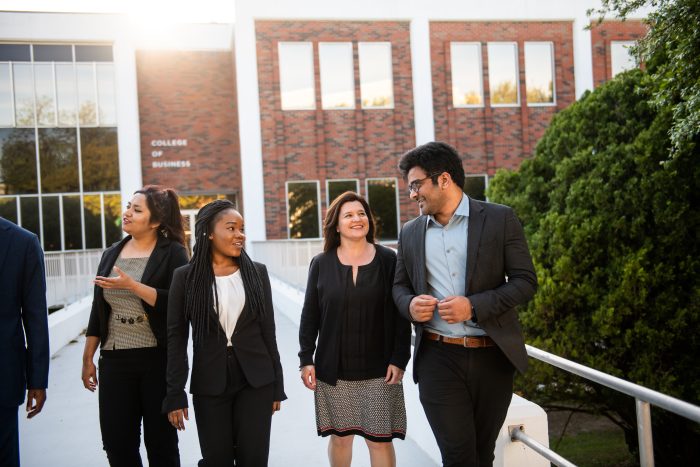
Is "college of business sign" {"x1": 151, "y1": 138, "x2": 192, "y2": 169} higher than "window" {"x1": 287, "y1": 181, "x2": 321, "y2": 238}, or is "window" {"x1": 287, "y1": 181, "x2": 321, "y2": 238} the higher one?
"college of business sign" {"x1": 151, "y1": 138, "x2": 192, "y2": 169}

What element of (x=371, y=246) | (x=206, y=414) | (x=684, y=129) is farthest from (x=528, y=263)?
(x=684, y=129)

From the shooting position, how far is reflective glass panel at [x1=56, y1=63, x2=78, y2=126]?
75.6 feet

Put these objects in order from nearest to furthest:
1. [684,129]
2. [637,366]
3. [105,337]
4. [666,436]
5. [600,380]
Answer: [600,380]
[105,337]
[684,129]
[637,366]
[666,436]

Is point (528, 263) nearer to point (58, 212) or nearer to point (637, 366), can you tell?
point (637, 366)

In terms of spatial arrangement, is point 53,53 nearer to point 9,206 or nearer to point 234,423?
point 9,206

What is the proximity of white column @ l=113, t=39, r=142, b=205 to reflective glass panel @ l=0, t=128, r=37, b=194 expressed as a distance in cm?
307

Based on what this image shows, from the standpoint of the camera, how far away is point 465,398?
3221mm

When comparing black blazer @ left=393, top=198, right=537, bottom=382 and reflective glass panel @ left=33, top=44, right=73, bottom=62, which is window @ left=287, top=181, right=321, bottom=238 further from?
black blazer @ left=393, top=198, right=537, bottom=382

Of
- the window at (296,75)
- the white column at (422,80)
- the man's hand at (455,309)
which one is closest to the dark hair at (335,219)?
the man's hand at (455,309)

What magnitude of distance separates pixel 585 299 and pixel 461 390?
13.4 feet

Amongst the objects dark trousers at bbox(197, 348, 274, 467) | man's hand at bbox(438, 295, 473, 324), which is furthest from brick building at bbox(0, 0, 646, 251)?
man's hand at bbox(438, 295, 473, 324)

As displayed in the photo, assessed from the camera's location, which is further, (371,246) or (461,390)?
(371,246)

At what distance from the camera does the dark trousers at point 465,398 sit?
10.4 feet

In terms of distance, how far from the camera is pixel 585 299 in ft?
22.4
